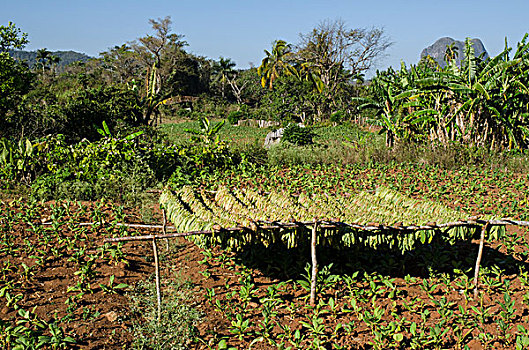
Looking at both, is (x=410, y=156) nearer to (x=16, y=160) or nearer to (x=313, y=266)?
(x=313, y=266)

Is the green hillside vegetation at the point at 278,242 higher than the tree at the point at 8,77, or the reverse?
the tree at the point at 8,77

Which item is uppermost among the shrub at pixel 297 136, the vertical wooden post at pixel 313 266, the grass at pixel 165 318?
the shrub at pixel 297 136

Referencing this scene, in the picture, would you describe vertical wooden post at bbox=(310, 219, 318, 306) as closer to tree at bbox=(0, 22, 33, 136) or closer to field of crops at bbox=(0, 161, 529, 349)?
field of crops at bbox=(0, 161, 529, 349)

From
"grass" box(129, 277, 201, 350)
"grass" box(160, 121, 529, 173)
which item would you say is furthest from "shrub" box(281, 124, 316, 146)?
"grass" box(129, 277, 201, 350)

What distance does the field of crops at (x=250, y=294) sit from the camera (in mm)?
2661

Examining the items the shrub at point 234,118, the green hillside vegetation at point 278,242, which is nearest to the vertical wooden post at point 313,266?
the green hillside vegetation at point 278,242

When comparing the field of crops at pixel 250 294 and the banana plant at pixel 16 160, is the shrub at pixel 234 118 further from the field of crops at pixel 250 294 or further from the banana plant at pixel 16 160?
the field of crops at pixel 250 294

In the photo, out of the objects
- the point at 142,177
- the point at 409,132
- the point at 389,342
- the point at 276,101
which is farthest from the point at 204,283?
the point at 276,101

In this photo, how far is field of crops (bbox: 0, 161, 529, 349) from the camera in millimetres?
2661

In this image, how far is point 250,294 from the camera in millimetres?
3221

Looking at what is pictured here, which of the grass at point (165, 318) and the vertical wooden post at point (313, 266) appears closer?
the grass at point (165, 318)

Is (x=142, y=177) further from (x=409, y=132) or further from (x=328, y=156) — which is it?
(x=409, y=132)

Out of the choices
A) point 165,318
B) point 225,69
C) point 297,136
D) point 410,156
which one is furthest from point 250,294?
point 225,69

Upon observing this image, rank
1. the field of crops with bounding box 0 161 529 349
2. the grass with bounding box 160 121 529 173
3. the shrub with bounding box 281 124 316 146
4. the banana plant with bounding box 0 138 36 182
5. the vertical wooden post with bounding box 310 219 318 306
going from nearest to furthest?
1. the field of crops with bounding box 0 161 529 349
2. the vertical wooden post with bounding box 310 219 318 306
3. the banana plant with bounding box 0 138 36 182
4. the grass with bounding box 160 121 529 173
5. the shrub with bounding box 281 124 316 146
